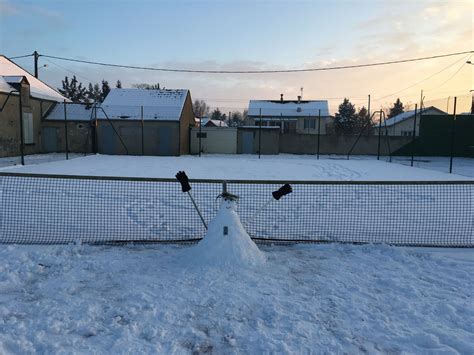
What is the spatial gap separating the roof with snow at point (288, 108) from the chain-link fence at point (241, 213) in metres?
40.7

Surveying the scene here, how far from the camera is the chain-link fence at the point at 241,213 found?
693 cm

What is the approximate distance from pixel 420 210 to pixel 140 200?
6.52 metres

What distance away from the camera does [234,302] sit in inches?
171

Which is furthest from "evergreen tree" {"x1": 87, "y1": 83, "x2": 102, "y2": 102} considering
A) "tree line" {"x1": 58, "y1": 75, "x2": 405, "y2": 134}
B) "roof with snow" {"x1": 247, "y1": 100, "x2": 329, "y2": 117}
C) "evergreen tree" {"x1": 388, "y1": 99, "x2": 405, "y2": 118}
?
"evergreen tree" {"x1": 388, "y1": 99, "x2": 405, "y2": 118}

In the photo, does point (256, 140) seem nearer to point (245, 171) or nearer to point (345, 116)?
point (245, 171)

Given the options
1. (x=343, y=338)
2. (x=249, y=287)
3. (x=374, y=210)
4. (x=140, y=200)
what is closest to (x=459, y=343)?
(x=343, y=338)

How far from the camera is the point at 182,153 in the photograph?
32562 mm

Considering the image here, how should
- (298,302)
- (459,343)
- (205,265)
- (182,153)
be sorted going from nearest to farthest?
(459,343)
(298,302)
(205,265)
(182,153)

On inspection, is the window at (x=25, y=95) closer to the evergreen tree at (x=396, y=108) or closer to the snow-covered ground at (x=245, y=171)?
the snow-covered ground at (x=245, y=171)

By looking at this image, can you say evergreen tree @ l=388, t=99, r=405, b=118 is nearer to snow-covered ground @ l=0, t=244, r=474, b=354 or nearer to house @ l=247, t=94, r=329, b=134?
house @ l=247, t=94, r=329, b=134

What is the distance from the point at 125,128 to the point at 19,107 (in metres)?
8.27

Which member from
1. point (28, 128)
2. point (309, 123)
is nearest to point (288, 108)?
point (309, 123)

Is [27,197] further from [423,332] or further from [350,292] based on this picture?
[423,332]

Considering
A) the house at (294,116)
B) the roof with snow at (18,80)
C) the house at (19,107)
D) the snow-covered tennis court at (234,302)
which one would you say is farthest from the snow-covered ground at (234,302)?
the house at (294,116)
